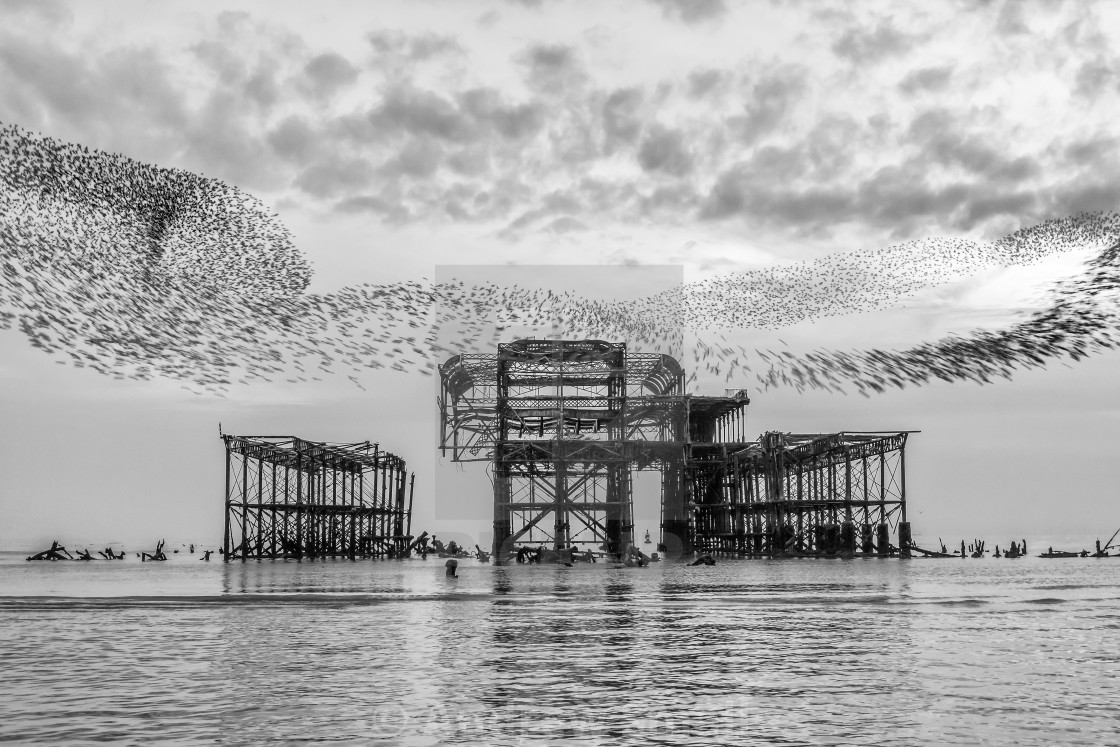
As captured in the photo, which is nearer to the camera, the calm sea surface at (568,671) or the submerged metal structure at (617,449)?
the calm sea surface at (568,671)

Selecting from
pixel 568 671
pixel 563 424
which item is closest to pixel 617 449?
pixel 563 424

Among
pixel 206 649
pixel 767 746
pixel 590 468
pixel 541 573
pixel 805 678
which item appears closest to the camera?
pixel 767 746

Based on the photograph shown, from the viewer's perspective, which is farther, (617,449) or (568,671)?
(617,449)

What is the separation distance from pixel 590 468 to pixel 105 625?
70542 millimetres

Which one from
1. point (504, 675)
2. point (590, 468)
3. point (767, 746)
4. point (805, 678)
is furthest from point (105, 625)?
point (590, 468)

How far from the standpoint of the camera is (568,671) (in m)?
22.7

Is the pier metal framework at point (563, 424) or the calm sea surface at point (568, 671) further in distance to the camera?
the pier metal framework at point (563, 424)

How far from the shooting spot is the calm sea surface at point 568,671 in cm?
1661

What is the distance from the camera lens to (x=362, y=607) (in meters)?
42.1

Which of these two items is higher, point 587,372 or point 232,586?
point 587,372

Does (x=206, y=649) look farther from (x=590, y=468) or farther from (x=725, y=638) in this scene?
(x=590, y=468)

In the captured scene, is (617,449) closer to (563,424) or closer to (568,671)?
(563,424)

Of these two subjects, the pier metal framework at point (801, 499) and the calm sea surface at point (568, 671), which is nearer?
the calm sea surface at point (568, 671)

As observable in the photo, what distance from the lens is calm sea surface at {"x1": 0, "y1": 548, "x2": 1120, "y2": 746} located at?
1661 centimetres
